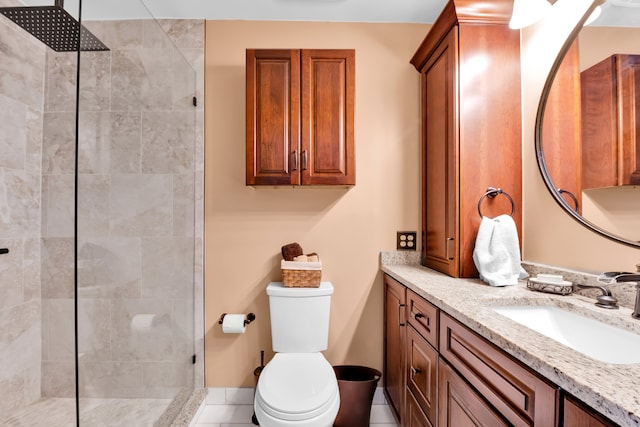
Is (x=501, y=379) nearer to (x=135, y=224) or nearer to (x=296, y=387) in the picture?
(x=296, y=387)

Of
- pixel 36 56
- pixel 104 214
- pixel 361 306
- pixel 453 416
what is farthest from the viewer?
pixel 361 306

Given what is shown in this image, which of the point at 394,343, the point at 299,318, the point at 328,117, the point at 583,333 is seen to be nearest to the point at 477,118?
the point at 328,117

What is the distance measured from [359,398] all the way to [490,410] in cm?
102

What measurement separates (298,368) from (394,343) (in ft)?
1.87

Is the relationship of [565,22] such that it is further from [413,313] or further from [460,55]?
[413,313]

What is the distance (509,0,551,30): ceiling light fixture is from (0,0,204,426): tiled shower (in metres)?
1.65

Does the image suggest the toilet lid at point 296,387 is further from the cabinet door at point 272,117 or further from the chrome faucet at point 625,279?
the chrome faucet at point 625,279

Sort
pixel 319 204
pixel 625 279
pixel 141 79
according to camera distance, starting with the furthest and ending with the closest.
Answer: pixel 319 204 < pixel 141 79 < pixel 625 279

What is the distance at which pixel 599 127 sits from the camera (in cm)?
123

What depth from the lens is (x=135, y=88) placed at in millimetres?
1476

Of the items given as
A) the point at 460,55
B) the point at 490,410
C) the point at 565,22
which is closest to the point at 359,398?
the point at 490,410

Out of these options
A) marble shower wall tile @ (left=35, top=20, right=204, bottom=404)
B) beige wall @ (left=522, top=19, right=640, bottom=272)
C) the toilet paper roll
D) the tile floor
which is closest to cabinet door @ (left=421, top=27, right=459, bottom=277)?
beige wall @ (left=522, top=19, right=640, bottom=272)

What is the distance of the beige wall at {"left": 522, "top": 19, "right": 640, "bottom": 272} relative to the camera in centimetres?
120

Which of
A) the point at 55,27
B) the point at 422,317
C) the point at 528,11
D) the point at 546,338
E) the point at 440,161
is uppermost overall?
the point at 528,11
